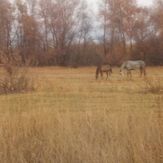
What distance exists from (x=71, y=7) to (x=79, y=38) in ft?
17.1

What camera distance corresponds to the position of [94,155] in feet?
17.0

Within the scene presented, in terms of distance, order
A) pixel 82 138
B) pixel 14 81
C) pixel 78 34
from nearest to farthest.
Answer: pixel 82 138, pixel 14 81, pixel 78 34

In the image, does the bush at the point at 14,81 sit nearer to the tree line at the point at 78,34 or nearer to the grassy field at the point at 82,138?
the grassy field at the point at 82,138

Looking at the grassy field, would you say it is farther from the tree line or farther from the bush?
the tree line

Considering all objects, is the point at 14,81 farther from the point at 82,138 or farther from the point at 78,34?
the point at 78,34

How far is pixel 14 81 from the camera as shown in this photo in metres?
13.2

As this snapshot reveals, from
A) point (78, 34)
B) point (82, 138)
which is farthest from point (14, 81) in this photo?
point (78, 34)

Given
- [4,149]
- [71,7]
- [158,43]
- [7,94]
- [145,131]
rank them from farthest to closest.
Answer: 1. [71,7]
2. [158,43]
3. [7,94]
4. [145,131]
5. [4,149]

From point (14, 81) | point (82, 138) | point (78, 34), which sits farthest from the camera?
point (78, 34)

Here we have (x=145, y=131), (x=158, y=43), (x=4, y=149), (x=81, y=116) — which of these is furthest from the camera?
(x=158, y=43)

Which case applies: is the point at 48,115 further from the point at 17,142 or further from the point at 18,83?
the point at 18,83

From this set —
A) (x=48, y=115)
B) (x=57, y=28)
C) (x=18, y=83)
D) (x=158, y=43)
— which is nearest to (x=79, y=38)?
(x=57, y=28)

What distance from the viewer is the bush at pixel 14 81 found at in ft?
42.6

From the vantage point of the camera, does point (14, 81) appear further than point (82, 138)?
Yes
